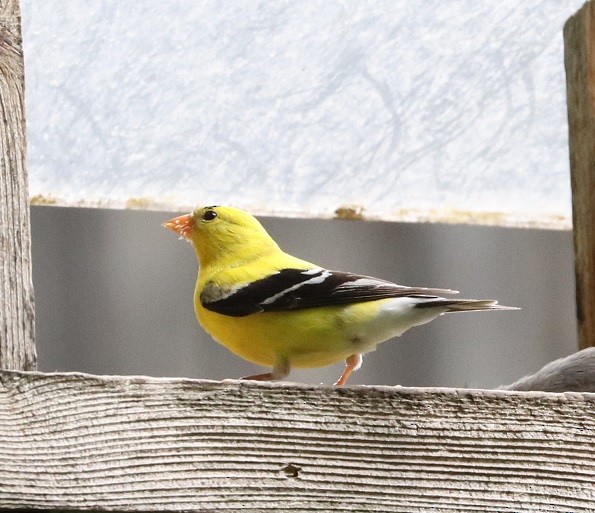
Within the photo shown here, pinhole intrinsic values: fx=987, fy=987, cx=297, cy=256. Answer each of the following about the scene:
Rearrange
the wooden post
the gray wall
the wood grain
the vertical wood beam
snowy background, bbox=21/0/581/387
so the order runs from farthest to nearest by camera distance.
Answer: the gray wall < snowy background, bbox=21/0/581/387 < the wooden post < the vertical wood beam < the wood grain

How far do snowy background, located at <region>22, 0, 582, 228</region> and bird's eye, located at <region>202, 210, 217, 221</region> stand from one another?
0.26 m

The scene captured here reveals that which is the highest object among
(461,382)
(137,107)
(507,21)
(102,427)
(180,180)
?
(507,21)

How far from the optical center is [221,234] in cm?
231

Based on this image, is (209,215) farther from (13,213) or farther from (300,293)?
(13,213)

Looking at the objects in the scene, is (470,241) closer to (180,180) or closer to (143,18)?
(180,180)

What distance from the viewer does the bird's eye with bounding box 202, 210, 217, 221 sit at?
7.61 feet

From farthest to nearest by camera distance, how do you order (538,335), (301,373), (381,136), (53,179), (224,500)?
(538,335)
(301,373)
(381,136)
(53,179)
(224,500)

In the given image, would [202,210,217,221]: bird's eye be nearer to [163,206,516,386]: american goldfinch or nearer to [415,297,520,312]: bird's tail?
[163,206,516,386]: american goldfinch

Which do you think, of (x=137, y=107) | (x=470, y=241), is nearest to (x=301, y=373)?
(x=470, y=241)

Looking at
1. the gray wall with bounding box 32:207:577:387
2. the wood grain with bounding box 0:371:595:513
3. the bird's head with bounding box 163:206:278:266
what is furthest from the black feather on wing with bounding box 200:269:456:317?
the gray wall with bounding box 32:207:577:387

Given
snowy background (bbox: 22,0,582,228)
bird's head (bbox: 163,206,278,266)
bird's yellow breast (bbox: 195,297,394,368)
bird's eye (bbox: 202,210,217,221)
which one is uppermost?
snowy background (bbox: 22,0,582,228)

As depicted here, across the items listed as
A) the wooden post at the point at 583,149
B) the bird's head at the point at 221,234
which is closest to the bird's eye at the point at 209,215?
the bird's head at the point at 221,234

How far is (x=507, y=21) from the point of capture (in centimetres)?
253

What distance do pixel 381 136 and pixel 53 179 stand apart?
0.88 m
